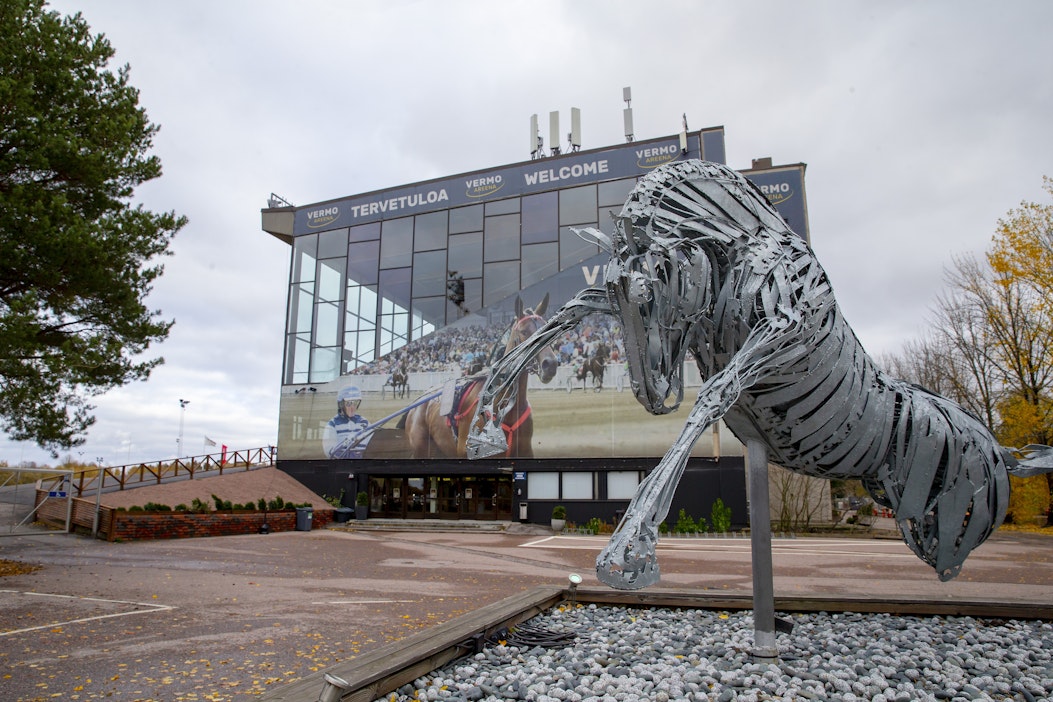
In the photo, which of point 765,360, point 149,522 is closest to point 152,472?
point 149,522

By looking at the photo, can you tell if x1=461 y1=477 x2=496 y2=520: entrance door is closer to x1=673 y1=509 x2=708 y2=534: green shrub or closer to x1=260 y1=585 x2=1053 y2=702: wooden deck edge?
x1=673 y1=509 x2=708 y2=534: green shrub

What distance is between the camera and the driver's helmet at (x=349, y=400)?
90.4 ft

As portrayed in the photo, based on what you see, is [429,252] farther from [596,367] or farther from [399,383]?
[596,367]

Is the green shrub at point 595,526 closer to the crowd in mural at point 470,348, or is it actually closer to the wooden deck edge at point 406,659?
the crowd in mural at point 470,348

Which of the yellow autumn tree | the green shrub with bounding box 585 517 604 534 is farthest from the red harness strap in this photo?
the yellow autumn tree

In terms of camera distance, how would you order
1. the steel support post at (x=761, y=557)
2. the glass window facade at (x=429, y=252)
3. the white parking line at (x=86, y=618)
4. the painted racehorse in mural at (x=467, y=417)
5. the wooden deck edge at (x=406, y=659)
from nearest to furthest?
the wooden deck edge at (x=406, y=659), the steel support post at (x=761, y=557), the white parking line at (x=86, y=618), the painted racehorse in mural at (x=467, y=417), the glass window facade at (x=429, y=252)

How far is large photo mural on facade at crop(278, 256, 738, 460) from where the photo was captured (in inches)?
941

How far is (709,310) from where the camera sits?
161 inches

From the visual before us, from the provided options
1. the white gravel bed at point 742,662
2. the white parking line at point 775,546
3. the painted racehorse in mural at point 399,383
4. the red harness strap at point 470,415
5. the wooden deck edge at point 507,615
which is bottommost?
the white parking line at point 775,546

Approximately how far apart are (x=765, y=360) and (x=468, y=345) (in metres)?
23.0

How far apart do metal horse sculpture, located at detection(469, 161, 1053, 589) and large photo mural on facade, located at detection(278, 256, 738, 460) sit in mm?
17498

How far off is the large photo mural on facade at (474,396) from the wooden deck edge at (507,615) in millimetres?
16347

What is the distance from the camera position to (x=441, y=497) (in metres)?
26.2

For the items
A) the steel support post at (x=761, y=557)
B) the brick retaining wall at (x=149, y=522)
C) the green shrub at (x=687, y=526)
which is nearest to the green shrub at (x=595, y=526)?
the green shrub at (x=687, y=526)
